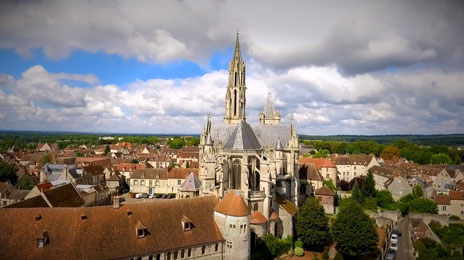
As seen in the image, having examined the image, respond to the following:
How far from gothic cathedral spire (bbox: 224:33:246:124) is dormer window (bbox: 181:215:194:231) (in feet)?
91.4

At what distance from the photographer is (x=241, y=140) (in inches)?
2026

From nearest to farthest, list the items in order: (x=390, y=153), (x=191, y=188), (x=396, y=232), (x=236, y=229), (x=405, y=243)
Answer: (x=236, y=229), (x=191, y=188), (x=405, y=243), (x=396, y=232), (x=390, y=153)

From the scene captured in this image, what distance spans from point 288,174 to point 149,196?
45.3 meters

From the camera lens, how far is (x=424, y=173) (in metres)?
104

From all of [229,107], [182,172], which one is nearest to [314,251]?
[229,107]

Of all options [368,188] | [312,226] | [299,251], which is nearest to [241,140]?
[312,226]

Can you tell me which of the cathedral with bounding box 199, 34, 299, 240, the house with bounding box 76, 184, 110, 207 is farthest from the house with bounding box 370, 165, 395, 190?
the house with bounding box 76, 184, 110, 207

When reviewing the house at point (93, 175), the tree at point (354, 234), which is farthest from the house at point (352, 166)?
the house at point (93, 175)

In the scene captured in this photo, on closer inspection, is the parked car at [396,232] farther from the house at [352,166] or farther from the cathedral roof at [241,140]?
the house at [352,166]

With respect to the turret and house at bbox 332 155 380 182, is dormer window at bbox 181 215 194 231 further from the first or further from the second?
house at bbox 332 155 380 182

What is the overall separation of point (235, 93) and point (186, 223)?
3132 cm

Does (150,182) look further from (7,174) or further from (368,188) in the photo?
(368,188)

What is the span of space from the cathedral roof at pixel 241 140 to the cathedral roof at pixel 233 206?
40.7 feet

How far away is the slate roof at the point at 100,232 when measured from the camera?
30.1 meters
